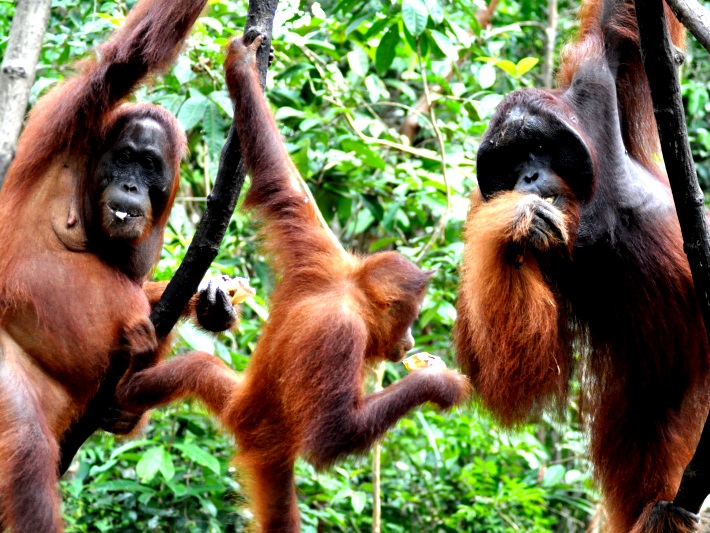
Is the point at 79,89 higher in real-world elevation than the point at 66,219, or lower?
higher

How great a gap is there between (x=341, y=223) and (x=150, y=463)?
2.55 m

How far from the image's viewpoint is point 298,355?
11.7ft

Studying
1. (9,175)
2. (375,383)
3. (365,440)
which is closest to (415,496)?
(375,383)

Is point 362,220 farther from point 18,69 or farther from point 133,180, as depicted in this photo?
point 18,69

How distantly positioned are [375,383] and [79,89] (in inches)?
96.7

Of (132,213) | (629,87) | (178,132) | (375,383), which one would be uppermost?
(629,87)

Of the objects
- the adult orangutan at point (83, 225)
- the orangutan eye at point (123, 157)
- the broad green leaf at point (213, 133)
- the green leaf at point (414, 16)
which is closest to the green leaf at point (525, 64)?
the green leaf at point (414, 16)

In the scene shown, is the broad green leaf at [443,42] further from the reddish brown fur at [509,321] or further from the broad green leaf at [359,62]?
the reddish brown fur at [509,321]

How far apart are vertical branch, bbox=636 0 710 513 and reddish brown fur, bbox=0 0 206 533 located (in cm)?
160

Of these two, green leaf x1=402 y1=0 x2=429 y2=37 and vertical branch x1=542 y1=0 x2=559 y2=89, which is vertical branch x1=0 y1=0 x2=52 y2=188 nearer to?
green leaf x1=402 y1=0 x2=429 y2=37

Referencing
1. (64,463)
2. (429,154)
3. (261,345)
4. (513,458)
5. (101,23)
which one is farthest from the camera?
(513,458)

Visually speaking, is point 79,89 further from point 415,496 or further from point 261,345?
point 415,496

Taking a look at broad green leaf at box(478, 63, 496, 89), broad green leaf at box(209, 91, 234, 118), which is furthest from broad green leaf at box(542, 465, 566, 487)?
broad green leaf at box(209, 91, 234, 118)

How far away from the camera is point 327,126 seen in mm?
5727
